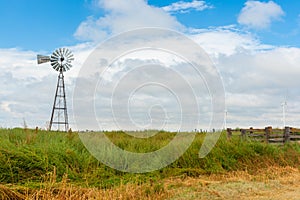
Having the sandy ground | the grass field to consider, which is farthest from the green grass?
the sandy ground

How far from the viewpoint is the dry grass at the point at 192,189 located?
24.0ft

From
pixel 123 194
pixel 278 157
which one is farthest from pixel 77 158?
pixel 278 157

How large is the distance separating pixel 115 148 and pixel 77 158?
149 cm

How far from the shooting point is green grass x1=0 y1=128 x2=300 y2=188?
9.26 metres

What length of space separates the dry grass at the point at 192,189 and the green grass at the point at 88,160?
22.7 inches

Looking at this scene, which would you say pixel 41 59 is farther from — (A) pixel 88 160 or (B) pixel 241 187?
(B) pixel 241 187

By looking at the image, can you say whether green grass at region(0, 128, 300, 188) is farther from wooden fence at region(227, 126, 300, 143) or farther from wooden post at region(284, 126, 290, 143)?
wooden post at region(284, 126, 290, 143)

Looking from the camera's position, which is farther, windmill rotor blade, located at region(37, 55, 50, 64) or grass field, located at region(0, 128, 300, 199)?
windmill rotor blade, located at region(37, 55, 50, 64)

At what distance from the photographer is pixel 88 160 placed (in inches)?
421

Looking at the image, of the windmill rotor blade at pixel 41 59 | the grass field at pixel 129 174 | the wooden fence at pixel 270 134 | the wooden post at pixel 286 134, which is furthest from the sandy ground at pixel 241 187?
the windmill rotor blade at pixel 41 59

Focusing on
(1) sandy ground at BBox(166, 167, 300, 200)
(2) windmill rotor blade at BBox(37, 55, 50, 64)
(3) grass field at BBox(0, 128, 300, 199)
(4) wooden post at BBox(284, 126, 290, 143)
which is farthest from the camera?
(2) windmill rotor blade at BBox(37, 55, 50, 64)

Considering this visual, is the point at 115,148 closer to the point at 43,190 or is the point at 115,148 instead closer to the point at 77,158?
the point at 77,158

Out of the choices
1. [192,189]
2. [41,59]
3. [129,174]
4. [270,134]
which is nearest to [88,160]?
[129,174]

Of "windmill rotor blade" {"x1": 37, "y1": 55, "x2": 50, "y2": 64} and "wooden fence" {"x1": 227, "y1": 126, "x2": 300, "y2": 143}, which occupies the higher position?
"windmill rotor blade" {"x1": 37, "y1": 55, "x2": 50, "y2": 64}
